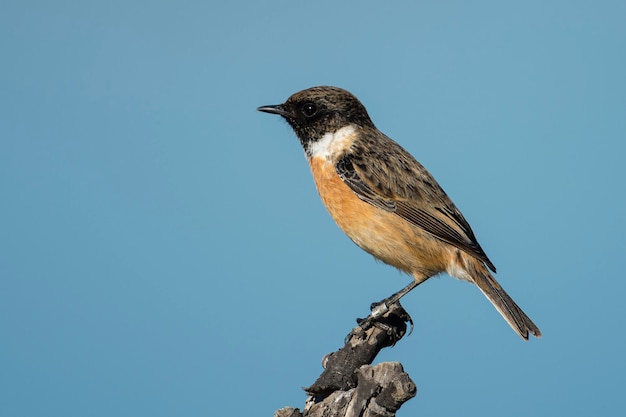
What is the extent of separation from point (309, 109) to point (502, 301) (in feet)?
8.14

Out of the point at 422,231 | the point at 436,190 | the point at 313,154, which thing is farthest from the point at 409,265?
the point at 313,154

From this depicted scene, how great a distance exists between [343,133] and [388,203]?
0.92m

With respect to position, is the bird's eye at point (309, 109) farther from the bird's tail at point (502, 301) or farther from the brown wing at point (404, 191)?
the bird's tail at point (502, 301)

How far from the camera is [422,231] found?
7.16 metres

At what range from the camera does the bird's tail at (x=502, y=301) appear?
683 cm

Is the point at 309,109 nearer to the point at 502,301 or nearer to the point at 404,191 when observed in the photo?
the point at 404,191

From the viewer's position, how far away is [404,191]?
24.1ft

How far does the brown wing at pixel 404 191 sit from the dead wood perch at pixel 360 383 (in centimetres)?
92

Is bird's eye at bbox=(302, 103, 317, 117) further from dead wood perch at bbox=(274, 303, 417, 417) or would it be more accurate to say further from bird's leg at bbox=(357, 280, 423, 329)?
dead wood perch at bbox=(274, 303, 417, 417)

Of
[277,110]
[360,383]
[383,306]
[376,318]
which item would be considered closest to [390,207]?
[383,306]

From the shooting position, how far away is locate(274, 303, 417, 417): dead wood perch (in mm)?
5285

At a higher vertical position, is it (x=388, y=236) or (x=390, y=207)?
(x=390, y=207)

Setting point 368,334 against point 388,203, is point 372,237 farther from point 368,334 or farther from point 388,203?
point 368,334

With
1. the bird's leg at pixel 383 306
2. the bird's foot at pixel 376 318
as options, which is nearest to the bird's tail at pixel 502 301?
the bird's leg at pixel 383 306
